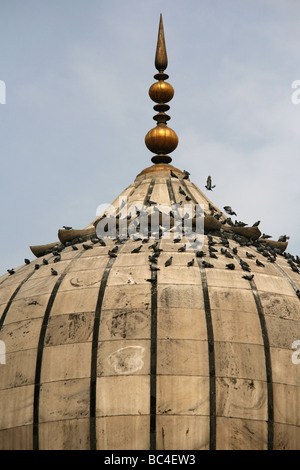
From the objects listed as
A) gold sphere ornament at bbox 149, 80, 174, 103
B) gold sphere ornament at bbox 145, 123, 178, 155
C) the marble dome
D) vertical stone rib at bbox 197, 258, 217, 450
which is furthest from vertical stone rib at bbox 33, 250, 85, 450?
gold sphere ornament at bbox 149, 80, 174, 103

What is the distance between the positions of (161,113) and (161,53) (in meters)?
1.69

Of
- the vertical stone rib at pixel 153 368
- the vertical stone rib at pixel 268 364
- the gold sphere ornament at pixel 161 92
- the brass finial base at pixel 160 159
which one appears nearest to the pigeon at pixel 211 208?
the brass finial base at pixel 160 159

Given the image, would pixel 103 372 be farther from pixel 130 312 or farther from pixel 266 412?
pixel 266 412

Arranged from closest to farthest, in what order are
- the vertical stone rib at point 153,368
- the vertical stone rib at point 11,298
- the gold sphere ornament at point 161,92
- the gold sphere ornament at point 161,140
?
the vertical stone rib at point 153,368 → the vertical stone rib at point 11,298 → the gold sphere ornament at point 161,140 → the gold sphere ornament at point 161,92

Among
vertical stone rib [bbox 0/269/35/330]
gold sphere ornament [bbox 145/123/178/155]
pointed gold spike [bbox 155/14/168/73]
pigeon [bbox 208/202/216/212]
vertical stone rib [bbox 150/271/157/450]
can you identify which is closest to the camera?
vertical stone rib [bbox 150/271/157/450]

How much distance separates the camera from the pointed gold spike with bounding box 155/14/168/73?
82.4 ft

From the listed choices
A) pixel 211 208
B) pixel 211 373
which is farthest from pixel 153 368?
pixel 211 208

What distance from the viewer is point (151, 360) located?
16500 mm

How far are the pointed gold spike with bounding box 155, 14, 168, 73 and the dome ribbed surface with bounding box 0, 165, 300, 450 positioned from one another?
791 centimetres

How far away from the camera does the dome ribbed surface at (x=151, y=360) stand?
52.8 feet

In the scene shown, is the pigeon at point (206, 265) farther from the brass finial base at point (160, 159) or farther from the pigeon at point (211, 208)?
the brass finial base at point (160, 159)

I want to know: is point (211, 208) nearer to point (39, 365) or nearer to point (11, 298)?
point (11, 298)

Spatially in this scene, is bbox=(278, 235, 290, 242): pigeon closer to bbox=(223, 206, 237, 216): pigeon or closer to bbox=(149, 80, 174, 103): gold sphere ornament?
bbox=(223, 206, 237, 216): pigeon
